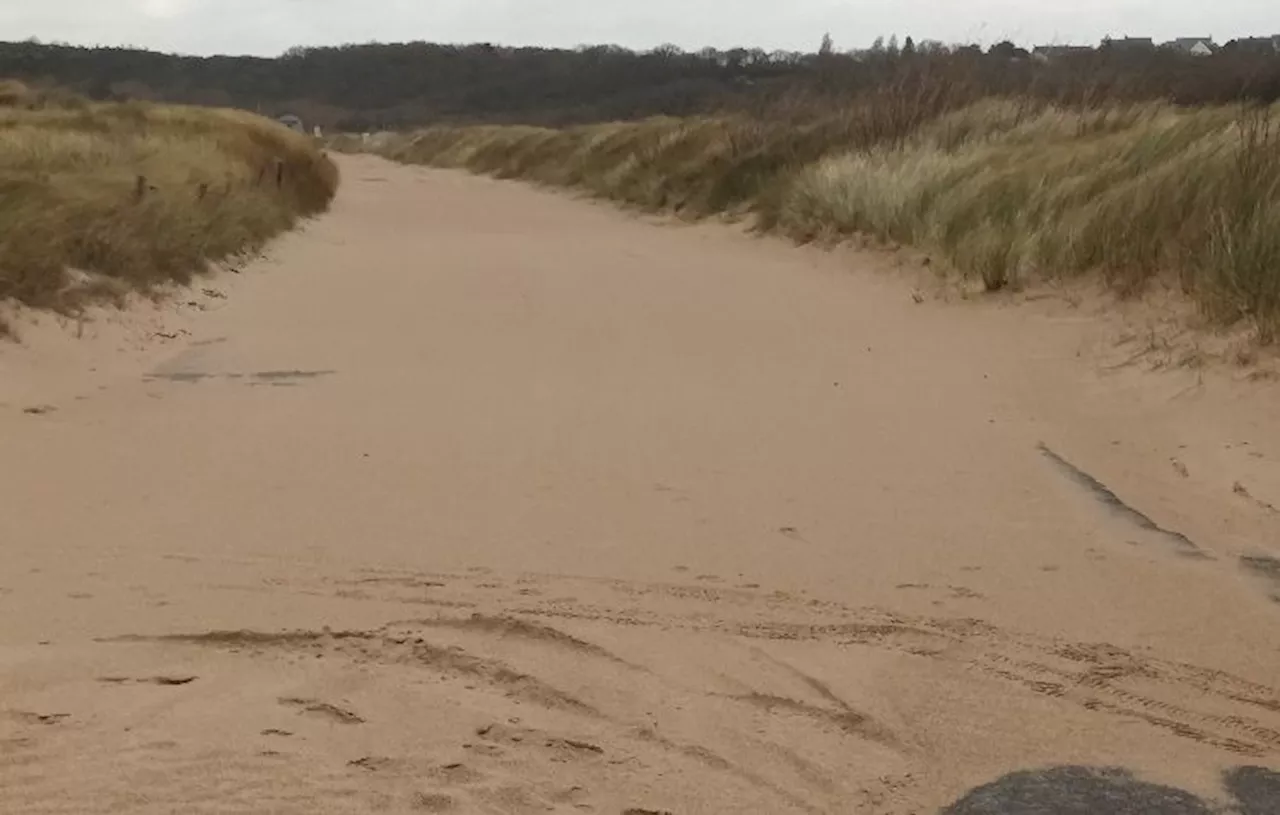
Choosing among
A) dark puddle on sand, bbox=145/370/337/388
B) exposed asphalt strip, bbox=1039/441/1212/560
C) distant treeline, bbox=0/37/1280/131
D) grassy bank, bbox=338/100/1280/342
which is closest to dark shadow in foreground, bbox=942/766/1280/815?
exposed asphalt strip, bbox=1039/441/1212/560

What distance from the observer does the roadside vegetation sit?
7273 mm

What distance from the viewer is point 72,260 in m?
7.82

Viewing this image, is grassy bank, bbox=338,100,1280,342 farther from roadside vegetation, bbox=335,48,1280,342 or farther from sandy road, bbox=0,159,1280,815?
sandy road, bbox=0,159,1280,815

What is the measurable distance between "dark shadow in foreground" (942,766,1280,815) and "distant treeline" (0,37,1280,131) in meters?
11.9

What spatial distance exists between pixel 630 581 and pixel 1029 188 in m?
7.89

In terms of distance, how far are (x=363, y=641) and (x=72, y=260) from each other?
18.2 feet

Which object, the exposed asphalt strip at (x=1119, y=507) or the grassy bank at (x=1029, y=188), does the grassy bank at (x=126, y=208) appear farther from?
the grassy bank at (x=1029, y=188)

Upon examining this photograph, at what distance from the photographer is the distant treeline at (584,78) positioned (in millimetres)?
16578

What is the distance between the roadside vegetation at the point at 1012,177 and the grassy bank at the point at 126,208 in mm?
5542

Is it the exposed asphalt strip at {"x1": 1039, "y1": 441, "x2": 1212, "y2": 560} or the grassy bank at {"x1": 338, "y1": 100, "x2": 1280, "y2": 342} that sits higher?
the grassy bank at {"x1": 338, "y1": 100, "x2": 1280, "y2": 342}

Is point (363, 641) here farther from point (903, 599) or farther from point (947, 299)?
point (947, 299)

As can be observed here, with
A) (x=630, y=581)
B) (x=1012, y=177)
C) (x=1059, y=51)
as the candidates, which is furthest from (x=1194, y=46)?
(x=630, y=581)

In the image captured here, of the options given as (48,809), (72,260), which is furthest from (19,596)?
(72,260)

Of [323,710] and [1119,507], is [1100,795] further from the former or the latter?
[1119,507]
